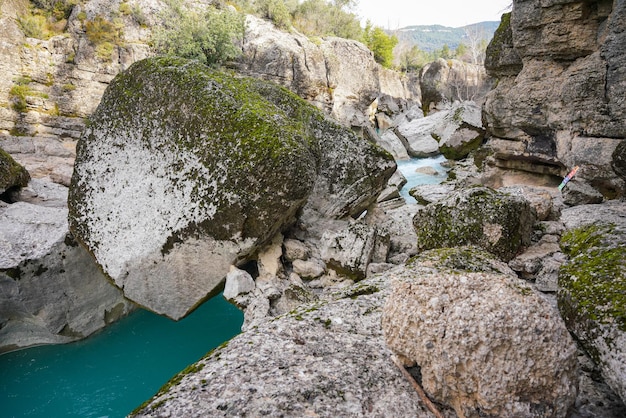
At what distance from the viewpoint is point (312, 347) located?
8.19 ft

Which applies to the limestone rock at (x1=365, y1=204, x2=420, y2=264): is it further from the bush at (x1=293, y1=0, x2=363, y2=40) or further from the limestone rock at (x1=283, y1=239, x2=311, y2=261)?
the bush at (x1=293, y1=0, x2=363, y2=40)

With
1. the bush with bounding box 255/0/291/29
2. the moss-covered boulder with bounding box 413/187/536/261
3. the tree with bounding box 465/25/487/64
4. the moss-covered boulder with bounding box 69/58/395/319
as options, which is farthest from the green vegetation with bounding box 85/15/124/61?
the tree with bounding box 465/25/487/64

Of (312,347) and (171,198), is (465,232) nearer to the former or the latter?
(312,347)

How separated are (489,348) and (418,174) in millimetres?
16876

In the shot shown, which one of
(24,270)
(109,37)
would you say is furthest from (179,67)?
(109,37)

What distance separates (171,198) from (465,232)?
4001 millimetres

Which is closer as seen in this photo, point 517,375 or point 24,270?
point 517,375

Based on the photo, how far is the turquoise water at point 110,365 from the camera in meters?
5.28

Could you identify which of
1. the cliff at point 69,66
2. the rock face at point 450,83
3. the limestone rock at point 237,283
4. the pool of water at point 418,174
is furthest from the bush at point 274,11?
the limestone rock at point 237,283

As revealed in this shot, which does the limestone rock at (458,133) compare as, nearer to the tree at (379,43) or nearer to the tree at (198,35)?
the tree at (198,35)

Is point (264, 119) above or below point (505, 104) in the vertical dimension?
below

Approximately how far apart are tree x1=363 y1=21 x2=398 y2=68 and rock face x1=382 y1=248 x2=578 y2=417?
139ft

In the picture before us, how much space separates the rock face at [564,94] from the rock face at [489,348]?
5.17 meters

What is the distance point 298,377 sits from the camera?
7.18ft
